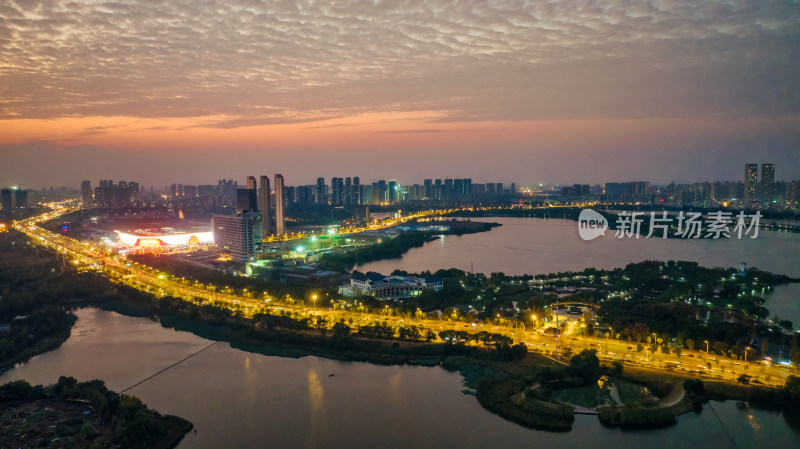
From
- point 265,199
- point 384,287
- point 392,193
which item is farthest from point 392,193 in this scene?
point 384,287

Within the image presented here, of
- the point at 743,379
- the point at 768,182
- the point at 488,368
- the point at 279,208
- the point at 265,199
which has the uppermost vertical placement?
the point at 768,182

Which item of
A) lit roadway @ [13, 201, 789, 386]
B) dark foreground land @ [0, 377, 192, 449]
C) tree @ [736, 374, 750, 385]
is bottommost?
dark foreground land @ [0, 377, 192, 449]

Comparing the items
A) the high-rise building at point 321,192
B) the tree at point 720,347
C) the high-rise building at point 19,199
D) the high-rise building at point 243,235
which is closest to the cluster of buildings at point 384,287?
the high-rise building at point 243,235

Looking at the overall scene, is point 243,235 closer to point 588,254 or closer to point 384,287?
point 384,287

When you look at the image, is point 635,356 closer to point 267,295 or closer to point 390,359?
point 390,359

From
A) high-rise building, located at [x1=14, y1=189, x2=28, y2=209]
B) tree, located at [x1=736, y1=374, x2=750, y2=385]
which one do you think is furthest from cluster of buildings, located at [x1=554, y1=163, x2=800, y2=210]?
high-rise building, located at [x1=14, y1=189, x2=28, y2=209]

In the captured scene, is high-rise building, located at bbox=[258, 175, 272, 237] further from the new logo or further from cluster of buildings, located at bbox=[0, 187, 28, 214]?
cluster of buildings, located at bbox=[0, 187, 28, 214]

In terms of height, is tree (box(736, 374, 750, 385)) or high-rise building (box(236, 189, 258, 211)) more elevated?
high-rise building (box(236, 189, 258, 211))
